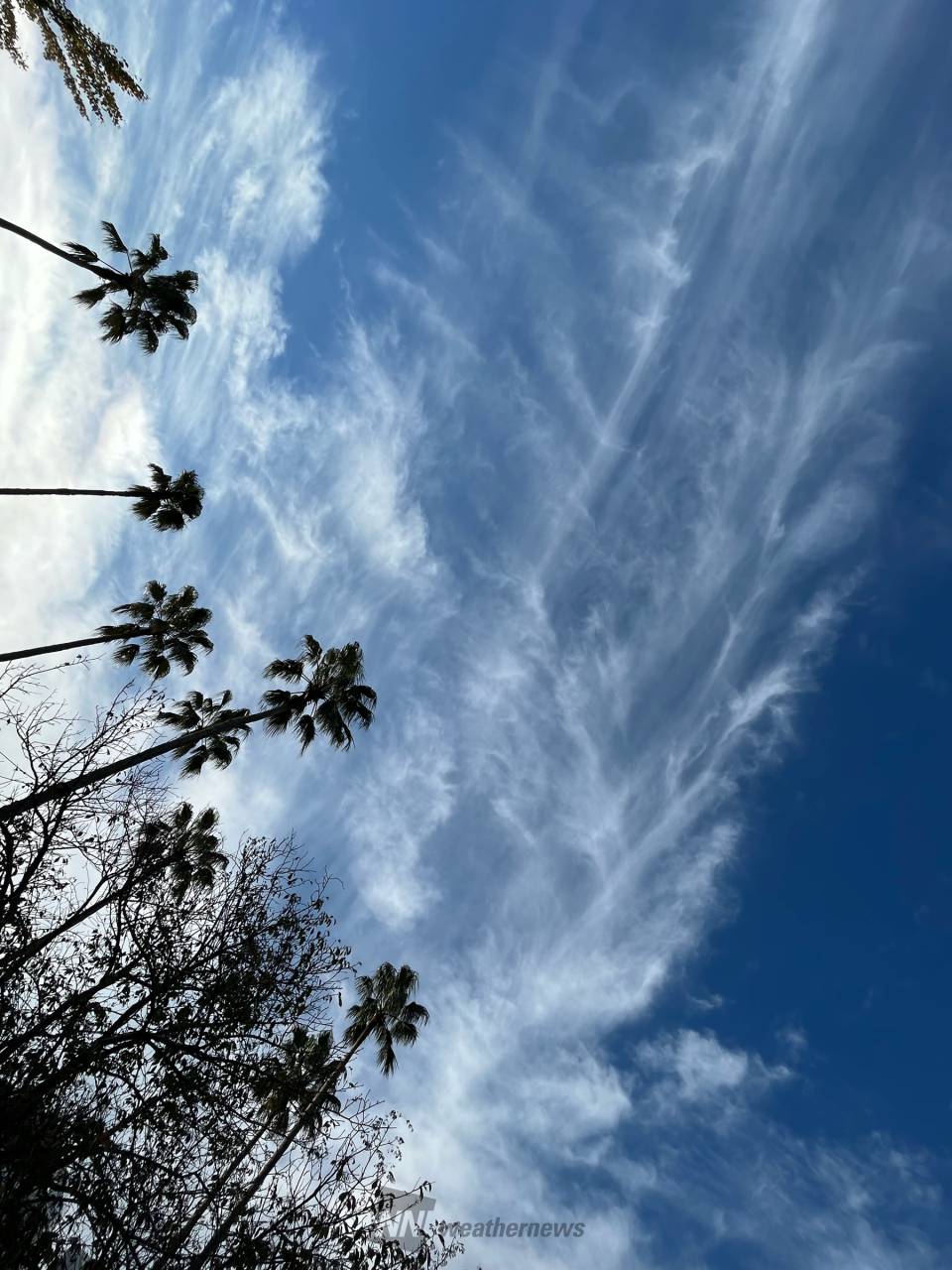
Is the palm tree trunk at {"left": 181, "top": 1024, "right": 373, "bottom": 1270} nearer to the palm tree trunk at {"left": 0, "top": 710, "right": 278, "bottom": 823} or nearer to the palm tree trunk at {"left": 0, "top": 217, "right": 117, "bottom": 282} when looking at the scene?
the palm tree trunk at {"left": 0, "top": 710, "right": 278, "bottom": 823}

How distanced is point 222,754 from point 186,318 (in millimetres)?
13014

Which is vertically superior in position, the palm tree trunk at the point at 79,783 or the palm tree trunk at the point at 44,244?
the palm tree trunk at the point at 44,244

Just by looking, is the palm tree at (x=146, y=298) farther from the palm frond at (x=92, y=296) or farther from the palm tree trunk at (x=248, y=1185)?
the palm tree trunk at (x=248, y=1185)

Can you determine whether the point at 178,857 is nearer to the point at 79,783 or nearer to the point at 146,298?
the point at 79,783

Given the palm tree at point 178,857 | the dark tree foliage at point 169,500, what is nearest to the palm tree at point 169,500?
the dark tree foliage at point 169,500

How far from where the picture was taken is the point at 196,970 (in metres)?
12.3

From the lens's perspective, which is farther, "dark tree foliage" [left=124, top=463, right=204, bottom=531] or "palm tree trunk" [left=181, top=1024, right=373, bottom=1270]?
"dark tree foliage" [left=124, top=463, right=204, bottom=531]

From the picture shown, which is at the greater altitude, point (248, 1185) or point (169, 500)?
point (169, 500)

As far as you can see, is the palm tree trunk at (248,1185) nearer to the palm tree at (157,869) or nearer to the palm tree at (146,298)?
the palm tree at (157,869)

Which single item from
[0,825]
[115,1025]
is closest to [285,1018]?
[115,1025]

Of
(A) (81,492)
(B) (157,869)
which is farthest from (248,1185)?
(A) (81,492)

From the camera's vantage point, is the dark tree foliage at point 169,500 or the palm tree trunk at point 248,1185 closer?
the palm tree trunk at point 248,1185

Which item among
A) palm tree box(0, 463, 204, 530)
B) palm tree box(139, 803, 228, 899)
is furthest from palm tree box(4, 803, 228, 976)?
palm tree box(0, 463, 204, 530)

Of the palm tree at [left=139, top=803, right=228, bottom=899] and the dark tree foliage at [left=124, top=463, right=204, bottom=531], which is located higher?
the dark tree foliage at [left=124, top=463, right=204, bottom=531]
